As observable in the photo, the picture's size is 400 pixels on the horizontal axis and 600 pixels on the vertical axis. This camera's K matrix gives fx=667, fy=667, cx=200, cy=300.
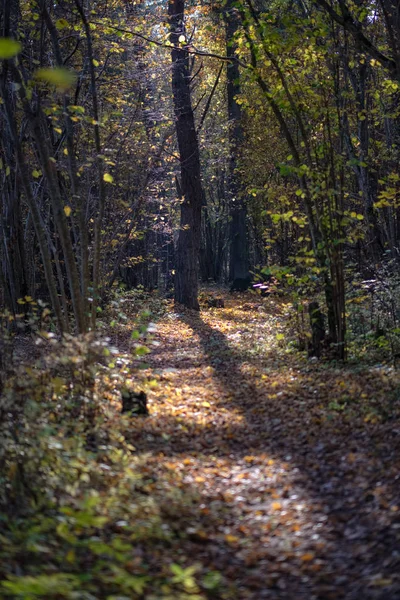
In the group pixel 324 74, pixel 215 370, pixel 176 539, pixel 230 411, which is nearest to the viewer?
pixel 176 539

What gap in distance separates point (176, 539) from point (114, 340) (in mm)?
8393

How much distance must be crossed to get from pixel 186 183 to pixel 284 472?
14116mm

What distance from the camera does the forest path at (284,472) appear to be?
381 centimetres

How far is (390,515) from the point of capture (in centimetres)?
437

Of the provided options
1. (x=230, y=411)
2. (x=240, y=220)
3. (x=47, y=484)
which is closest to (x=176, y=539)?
(x=47, y=484)

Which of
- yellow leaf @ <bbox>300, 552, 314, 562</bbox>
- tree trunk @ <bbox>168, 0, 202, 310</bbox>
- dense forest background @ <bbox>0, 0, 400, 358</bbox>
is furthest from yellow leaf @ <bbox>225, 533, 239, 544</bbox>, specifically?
tree trunk @ <bbox>168, 0, 202, 310</bbox>

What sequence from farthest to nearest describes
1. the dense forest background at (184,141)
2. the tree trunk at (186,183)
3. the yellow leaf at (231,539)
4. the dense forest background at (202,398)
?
the tree trunk at (186,183) < the dense forest background at (184,141) < the yellow leaf at (231,539) < the dense forest background at (202,398)

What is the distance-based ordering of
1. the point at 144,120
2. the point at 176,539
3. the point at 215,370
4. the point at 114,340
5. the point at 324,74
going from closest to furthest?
the point at 176,539 → the point at 324,74 → the point at 215,370 → the point at 114,340 → the point at 144,120

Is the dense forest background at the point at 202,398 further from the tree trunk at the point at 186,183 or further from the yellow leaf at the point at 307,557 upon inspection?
the tree trunk at the point at 186,183

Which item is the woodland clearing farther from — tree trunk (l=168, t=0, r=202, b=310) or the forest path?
tree trunk (l=168, t=0, r=202, b=310)

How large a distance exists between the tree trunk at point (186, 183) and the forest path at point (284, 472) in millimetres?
9114

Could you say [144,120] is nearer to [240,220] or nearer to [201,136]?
[201,136]

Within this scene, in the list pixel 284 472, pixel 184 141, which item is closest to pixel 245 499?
pixel 284 472

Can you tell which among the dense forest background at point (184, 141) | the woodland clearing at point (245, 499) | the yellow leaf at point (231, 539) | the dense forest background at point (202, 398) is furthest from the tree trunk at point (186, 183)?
the yellow leaf at point (231, 539)
